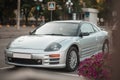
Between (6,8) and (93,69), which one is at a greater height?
(93,69)

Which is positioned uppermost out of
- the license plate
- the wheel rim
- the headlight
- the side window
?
the side window

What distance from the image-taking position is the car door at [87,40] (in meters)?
9.54

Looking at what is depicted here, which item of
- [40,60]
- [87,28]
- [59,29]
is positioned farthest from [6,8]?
[40,60]

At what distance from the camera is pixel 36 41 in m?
8.41

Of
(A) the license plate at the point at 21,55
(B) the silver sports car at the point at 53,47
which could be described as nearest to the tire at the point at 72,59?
(B) the silver sports car at the point at 53,47

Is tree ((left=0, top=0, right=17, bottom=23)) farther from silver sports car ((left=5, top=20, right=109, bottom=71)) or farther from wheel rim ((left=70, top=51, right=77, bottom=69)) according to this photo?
wheel rim ((left=70, top=51, right=77, bottom=69))

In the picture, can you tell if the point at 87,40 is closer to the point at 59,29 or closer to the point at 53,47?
the point at 59,29

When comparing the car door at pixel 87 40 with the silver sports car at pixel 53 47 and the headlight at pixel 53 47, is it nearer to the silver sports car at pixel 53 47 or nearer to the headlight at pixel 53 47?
the silver sports car at pixel 53 47

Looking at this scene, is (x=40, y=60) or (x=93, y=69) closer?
(x=93, y=69)

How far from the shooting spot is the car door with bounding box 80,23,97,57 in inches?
376

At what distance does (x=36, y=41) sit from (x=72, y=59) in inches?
39.3

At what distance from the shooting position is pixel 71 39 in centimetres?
888

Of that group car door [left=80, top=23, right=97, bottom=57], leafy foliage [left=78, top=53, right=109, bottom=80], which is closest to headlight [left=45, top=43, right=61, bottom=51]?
car door [left=80, top=23, right=97, bottom=57]

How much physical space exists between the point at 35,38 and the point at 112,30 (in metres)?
6.90
